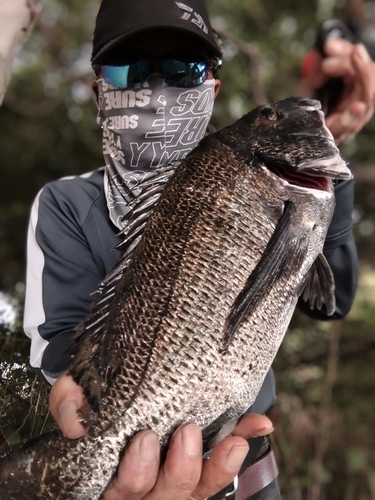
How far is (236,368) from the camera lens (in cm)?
136

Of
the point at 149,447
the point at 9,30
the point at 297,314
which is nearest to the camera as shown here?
the point at 149,447

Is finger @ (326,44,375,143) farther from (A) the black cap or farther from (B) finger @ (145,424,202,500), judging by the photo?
(B) finger @ (145,424,202,500)

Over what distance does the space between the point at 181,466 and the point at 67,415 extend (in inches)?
12.3

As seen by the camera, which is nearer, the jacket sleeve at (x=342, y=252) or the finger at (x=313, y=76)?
the jacket sleeve at (x=342, y=252)

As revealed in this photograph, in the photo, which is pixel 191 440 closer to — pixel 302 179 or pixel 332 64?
pixel 302 179

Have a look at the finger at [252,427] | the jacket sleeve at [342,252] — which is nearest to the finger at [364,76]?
the jacket sleeve at [342,252]

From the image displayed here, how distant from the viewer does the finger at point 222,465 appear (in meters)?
1.31

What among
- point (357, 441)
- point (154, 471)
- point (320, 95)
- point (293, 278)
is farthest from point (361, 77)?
point (357, 441)

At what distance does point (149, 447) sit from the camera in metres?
1.22

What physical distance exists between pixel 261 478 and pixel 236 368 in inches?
22.2

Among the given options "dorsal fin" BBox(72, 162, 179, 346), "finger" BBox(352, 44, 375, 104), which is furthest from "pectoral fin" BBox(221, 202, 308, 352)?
"finger" BBox(352, 44, 375, 104)

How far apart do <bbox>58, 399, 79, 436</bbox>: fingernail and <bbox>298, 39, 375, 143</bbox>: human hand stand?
6.10 ft

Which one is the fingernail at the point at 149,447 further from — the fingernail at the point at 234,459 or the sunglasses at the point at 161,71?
the sunglasses at the point at 161,71

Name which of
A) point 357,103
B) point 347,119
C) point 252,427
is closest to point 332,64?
point 357,103
